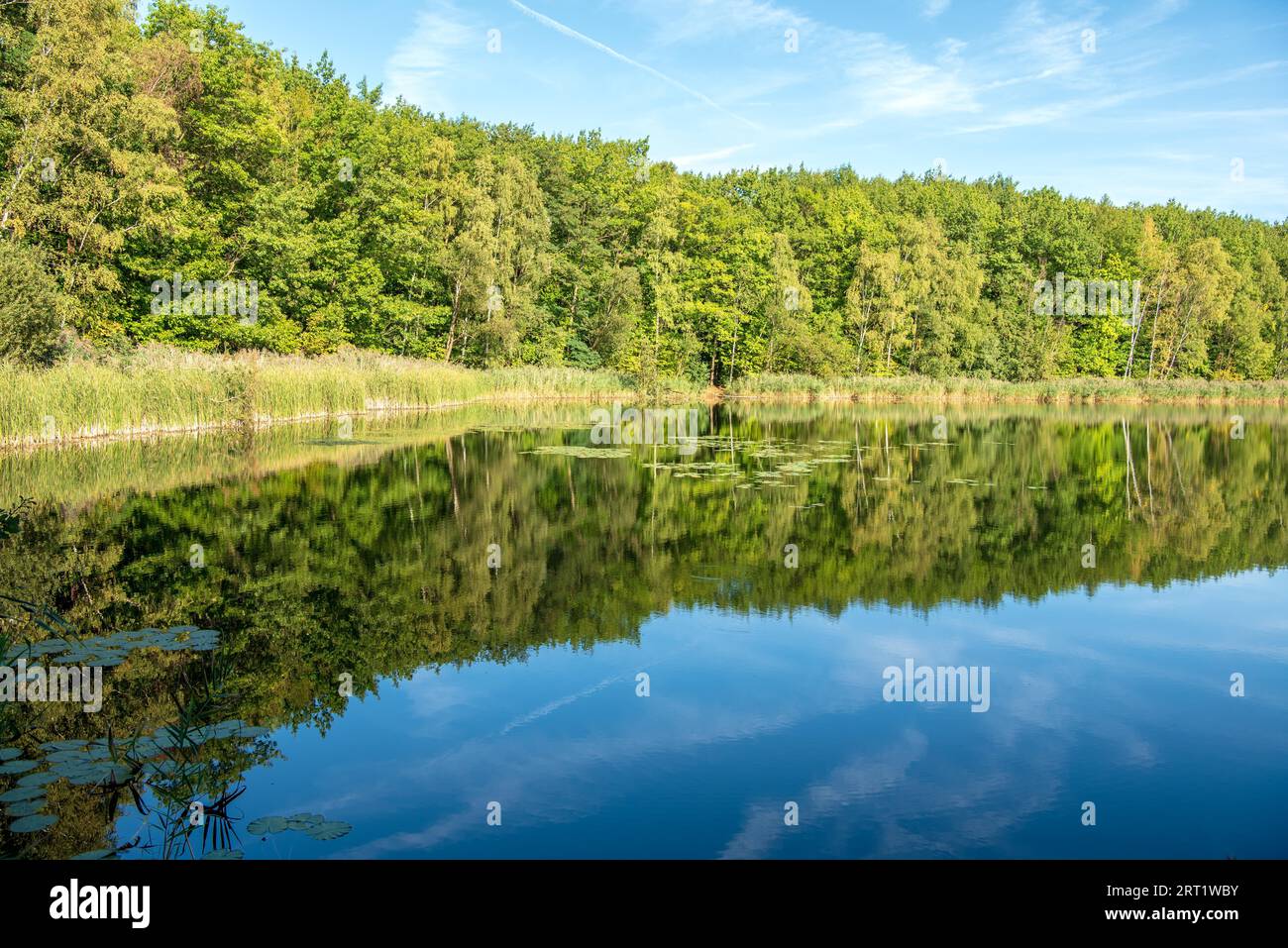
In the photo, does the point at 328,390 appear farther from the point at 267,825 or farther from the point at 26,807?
the point at 267,825

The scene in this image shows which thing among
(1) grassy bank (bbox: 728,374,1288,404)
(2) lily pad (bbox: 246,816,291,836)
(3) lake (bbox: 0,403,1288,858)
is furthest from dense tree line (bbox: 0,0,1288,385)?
(2) lily pad (bbox: 246,816,291,836)

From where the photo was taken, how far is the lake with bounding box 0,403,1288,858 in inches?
192

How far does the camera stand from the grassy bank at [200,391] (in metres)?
19.5

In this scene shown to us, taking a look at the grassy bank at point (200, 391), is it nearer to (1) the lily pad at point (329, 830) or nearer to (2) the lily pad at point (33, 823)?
(2) the lily pad at point (33, 823)

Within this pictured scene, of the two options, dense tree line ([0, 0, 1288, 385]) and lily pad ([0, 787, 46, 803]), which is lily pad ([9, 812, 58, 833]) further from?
dense tree line ([0, 0, 1288, 385])

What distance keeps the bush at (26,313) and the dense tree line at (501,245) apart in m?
0.08

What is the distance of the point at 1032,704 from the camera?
22.1 feet

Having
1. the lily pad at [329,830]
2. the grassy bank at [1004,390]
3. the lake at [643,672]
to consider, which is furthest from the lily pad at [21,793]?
the grassy bank at [1004,390]

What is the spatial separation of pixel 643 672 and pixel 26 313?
21.5 meters

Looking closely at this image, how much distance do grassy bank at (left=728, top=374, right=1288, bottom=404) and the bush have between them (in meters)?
36.5
